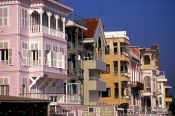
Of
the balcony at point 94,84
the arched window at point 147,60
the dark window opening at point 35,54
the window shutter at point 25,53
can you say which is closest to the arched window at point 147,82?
the arched window at point 147,60

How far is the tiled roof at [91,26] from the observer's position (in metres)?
65.8

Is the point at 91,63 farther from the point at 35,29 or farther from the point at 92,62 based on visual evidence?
the point at 35,29

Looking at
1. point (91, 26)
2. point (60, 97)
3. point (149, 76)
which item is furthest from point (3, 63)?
point (149, 76)

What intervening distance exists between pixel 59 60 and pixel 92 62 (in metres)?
10.6

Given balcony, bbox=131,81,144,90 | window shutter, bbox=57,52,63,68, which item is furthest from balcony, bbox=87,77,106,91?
balcony, bbox=131,81,144,90

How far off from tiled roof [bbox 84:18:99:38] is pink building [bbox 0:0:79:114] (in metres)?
11.4

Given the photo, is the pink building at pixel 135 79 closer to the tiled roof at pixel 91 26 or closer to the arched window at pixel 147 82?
the arched window at pixel 147 82

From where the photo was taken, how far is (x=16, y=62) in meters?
48.5

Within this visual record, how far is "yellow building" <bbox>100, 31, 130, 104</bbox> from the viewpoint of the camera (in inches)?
2869

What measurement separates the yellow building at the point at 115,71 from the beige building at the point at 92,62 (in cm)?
516

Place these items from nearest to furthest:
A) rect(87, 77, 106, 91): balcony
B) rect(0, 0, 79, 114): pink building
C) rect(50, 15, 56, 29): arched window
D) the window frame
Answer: rect(0, 0, 79, 114): pink building → the window frame → rect(50, 15, 56, 29): arched window → rect(87, 77, 106, 91): balcony

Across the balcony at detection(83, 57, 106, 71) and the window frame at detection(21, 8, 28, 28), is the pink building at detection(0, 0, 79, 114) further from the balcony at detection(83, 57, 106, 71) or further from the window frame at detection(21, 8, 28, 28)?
the balcony at detection(83, 57, 106, 71)

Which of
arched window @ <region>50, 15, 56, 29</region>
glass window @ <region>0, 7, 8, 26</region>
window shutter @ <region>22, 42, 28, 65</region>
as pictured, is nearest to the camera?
glass window @ <region>0, 7, 8, 26</region>

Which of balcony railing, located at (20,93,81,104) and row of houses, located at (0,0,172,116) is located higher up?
row of houses, located at (0,0,172,116)
